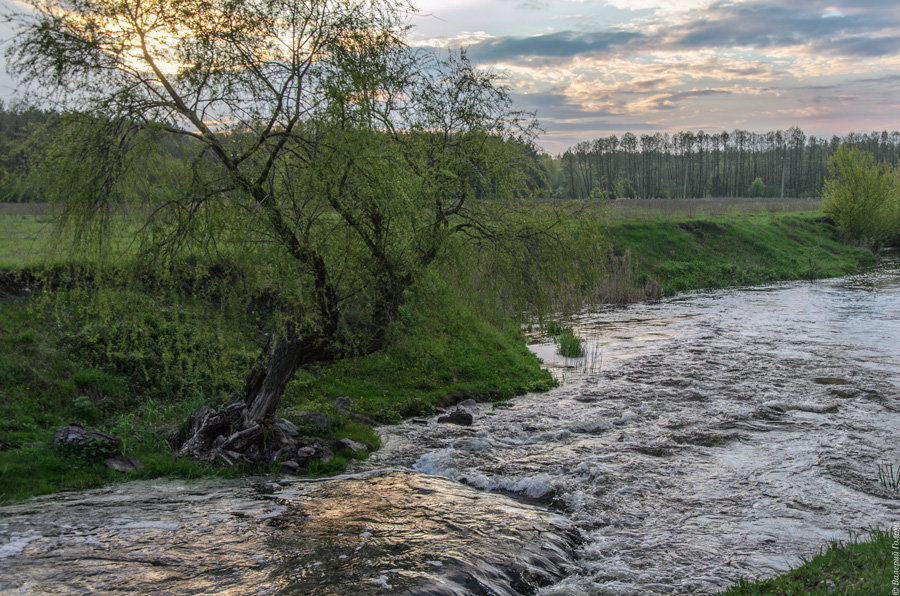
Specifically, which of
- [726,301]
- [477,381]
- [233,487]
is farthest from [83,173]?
[726,301]

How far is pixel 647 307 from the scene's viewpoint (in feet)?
98.6

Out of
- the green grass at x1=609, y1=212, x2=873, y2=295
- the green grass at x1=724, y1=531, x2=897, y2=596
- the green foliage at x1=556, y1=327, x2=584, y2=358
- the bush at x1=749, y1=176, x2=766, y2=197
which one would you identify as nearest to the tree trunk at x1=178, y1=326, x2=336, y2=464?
the green grass at x1=724, y1=531, x2=897, y2=596

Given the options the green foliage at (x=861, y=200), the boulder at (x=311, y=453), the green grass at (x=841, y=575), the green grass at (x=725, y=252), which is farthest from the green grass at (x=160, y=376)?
the green foliage at (x=861, y=200)

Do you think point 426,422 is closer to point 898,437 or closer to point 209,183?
point 209,183

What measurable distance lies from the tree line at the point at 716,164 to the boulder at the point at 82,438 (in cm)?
6939

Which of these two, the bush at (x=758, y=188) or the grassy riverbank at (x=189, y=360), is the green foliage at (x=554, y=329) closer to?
the grassy riverbank at (x=189, y=360)

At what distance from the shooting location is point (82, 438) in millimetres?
10289

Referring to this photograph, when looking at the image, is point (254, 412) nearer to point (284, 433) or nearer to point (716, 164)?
point (284, 433)

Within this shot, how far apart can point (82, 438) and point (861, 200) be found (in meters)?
55.9

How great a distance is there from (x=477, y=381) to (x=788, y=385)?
7.92 m

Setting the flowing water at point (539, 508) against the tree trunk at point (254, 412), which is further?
the tree trunk at point (254, 412)

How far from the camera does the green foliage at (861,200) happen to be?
49125 mm

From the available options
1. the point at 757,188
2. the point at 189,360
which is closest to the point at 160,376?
the point at 189,360

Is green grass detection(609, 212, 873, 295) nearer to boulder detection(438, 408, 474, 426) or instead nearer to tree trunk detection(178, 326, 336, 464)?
boulder detection(438, 408, 474, 426)
